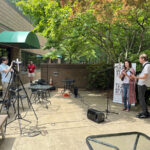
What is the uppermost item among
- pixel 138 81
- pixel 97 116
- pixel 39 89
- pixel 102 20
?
pixel 102 20

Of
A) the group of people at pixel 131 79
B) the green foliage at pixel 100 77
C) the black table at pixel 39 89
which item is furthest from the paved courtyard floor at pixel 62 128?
the green foliage at pixel 100 77

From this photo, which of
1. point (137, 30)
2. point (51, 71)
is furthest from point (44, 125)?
point (51, 71)

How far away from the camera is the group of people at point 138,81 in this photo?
4473 millimetres

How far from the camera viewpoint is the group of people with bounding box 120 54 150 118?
4473 millimetres

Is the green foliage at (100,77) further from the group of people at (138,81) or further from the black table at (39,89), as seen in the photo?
the group of people at (138,81)

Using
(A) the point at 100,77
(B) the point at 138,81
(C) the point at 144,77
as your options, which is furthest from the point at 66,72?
(C) the point at 144,77

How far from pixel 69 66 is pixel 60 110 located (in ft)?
19.0

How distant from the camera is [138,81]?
471 centimetres

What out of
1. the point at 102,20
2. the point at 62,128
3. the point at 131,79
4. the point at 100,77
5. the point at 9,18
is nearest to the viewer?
the point at 62,128

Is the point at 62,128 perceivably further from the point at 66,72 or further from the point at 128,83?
the point at 66,72

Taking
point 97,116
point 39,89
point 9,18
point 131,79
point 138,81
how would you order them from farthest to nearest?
point 9,18 → point 39,89 → point 131,79 → point 138,81 → point 97,116

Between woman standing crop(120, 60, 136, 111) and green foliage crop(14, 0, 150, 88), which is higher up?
green foliage crop(14, 0, 150, 88)

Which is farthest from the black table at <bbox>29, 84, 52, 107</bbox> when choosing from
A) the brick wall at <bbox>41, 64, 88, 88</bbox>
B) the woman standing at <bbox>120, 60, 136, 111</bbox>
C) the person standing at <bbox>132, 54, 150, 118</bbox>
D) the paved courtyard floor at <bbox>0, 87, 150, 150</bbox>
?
the brick wall at <bbox>41, 64, 88, 88</bbox>

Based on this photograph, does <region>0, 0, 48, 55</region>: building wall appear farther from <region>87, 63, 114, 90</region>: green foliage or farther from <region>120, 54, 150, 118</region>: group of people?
<region>120, 54, 150, 118</region>: group of people
